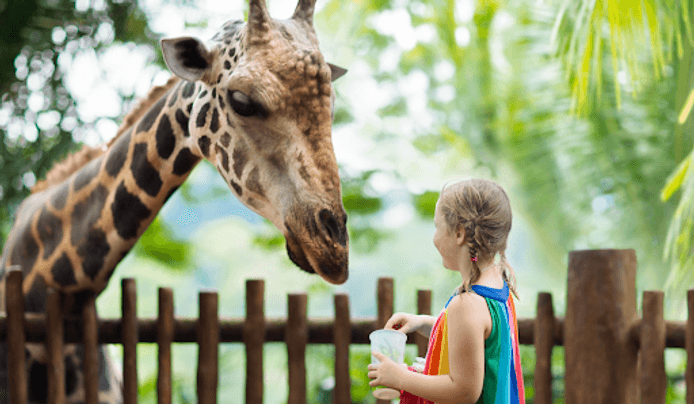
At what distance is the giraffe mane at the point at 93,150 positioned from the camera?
6.82 ft

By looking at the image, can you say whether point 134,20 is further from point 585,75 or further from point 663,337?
point 663,337

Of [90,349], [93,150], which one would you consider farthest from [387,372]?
[93,150]

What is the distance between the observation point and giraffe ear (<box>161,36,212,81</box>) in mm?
1631

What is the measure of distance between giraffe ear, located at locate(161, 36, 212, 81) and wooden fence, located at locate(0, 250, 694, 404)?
837 mm

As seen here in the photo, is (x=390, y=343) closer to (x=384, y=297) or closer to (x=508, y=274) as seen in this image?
(x=508, y=274)

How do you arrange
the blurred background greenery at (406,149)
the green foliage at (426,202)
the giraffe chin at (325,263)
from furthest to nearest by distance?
1. the green foliage at (426,202)
2. the blurred background greenery at (406,149)
3. the giraffe chin at (325,263)

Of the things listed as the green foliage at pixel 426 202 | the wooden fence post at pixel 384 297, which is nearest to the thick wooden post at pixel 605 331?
the wooden fence post at pixel 384 297

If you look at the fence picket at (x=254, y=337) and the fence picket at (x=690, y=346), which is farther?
the fence picket at (x=254, y=337)

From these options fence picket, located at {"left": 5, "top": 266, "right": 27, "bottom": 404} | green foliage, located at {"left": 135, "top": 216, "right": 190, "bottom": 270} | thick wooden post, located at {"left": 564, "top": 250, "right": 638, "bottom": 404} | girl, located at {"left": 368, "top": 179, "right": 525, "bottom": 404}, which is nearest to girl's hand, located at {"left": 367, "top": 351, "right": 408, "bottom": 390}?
girl, located at {"left": 368, "top": 179, "right": 525, "bottom": 404}

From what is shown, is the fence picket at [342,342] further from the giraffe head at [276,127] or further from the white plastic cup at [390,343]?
the white plastic cup at [390,343]

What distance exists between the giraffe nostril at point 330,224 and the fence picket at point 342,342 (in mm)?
744

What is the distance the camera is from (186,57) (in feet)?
5.54

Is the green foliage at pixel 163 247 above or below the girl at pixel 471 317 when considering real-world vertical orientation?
below

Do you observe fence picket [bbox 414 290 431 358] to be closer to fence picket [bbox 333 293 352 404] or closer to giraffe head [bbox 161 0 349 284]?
fence picket [bbox 333 293 352 404]
